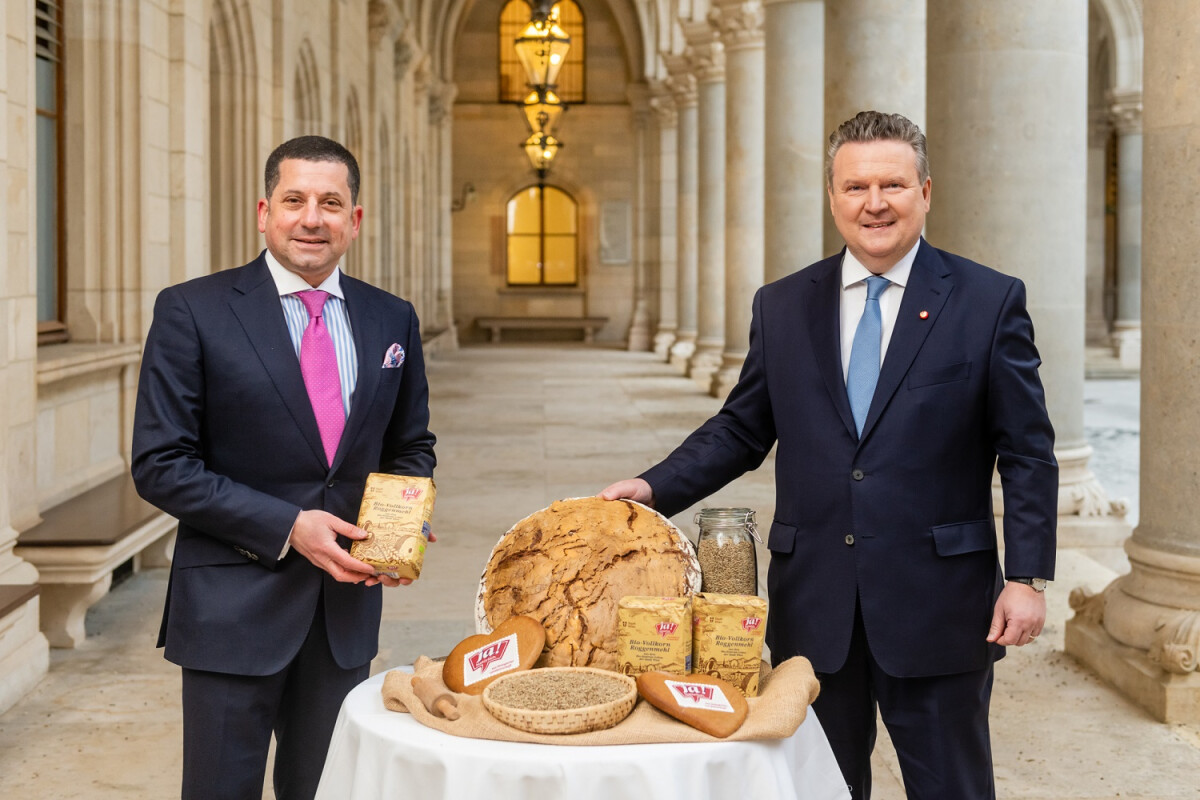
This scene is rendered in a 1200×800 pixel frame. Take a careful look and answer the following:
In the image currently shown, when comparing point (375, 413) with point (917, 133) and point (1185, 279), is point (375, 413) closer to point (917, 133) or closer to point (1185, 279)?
point (917, 133)

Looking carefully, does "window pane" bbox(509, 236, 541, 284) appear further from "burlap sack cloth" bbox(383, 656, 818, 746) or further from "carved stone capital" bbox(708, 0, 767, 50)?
"burlap sack cloth" bbox(383, 656, 818, 746)

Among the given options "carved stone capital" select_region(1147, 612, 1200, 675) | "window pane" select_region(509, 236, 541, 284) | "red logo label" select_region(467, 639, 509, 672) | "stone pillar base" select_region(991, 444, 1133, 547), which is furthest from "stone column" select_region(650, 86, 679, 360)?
"red logo label" select_region(467, 639, 509, 672)

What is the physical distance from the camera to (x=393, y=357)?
9.59ft

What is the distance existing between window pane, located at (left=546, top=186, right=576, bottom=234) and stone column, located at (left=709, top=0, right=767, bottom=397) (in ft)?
54.0

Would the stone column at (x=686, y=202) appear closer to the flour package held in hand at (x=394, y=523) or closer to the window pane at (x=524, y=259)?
the window pane at (x=524, y=259)

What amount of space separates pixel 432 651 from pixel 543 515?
10.8 ft

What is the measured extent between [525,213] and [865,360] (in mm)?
30681

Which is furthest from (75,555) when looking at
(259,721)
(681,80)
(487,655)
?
(681,80)

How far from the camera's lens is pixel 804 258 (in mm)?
12328

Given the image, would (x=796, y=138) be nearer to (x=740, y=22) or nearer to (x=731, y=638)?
(x=740, y=22)

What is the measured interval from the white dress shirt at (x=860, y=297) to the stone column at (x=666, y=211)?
2470 cm

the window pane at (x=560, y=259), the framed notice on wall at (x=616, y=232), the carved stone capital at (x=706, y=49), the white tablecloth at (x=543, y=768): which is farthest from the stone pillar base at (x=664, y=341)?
the white tablecloth at (x=543, y=768)

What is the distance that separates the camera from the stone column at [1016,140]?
23.7 ft

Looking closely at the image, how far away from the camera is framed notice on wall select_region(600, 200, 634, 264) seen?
32531mm
